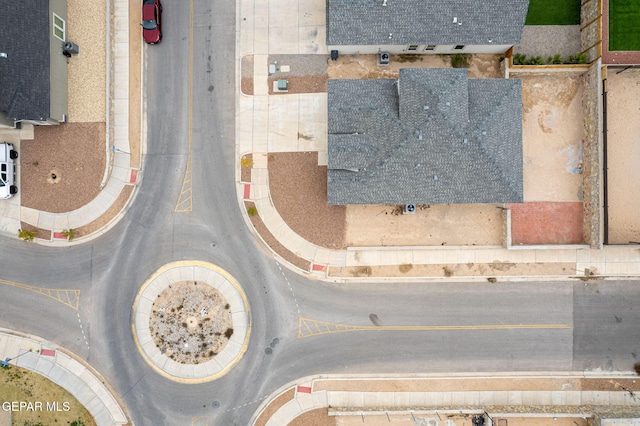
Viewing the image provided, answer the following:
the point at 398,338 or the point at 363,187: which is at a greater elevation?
the point at 363,187

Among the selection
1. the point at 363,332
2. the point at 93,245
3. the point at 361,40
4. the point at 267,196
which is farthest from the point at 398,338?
the point at 93,245

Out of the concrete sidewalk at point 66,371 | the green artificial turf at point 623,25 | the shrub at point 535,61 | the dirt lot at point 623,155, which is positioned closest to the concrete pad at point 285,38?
the shrub at point 535,61

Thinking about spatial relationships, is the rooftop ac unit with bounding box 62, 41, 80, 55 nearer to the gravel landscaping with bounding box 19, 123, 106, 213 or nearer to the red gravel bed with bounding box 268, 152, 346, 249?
the gravel landscaping with bounding box 19, 123, 106, 213

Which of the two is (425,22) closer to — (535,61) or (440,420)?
(535,61)

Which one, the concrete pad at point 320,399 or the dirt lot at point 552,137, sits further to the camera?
the concrete pad at point 320,399

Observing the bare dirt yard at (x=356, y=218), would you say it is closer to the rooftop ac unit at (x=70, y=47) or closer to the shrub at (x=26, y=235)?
the rooftop ac unit at (x=70, y=47)

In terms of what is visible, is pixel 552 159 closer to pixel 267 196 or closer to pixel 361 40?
pixel 361 40

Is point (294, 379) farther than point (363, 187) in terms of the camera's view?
Yes
